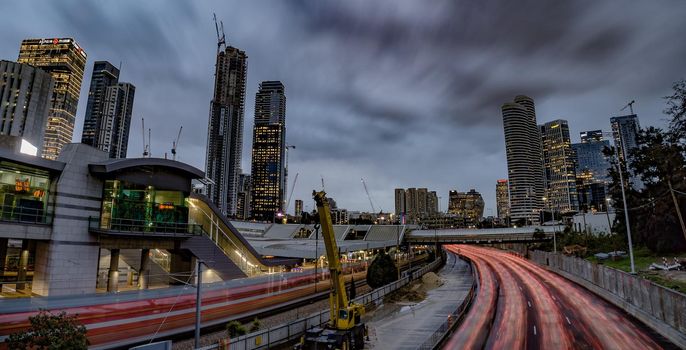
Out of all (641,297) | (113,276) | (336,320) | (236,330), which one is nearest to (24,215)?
(113,276)

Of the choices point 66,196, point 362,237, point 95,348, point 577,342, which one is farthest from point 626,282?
point 362,237

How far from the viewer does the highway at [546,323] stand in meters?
26.9

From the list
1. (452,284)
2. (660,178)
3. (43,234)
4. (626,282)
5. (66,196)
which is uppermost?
(660,178)

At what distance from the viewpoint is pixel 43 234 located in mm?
32344

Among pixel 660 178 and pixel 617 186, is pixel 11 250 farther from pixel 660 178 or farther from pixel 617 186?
pixel 617 186

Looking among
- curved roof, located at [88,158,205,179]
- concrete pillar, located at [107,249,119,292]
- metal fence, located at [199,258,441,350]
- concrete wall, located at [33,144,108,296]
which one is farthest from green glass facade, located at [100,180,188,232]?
metal fence, located at [199,258,441,350]

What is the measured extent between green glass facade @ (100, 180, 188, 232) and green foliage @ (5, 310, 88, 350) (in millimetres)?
23834

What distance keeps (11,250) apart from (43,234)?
21447 mm

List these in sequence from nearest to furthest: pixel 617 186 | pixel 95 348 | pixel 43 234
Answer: pixel 95 348
pixel 43 234
pixel 617 186

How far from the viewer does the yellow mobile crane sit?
77.6 ft

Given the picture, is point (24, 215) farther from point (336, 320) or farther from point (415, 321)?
point (415, 321)

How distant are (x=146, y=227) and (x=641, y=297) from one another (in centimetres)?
4894

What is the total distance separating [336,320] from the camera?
26.4 m

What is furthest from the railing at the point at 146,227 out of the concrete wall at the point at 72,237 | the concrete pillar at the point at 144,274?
the concrete pillar at the point at 144,274
